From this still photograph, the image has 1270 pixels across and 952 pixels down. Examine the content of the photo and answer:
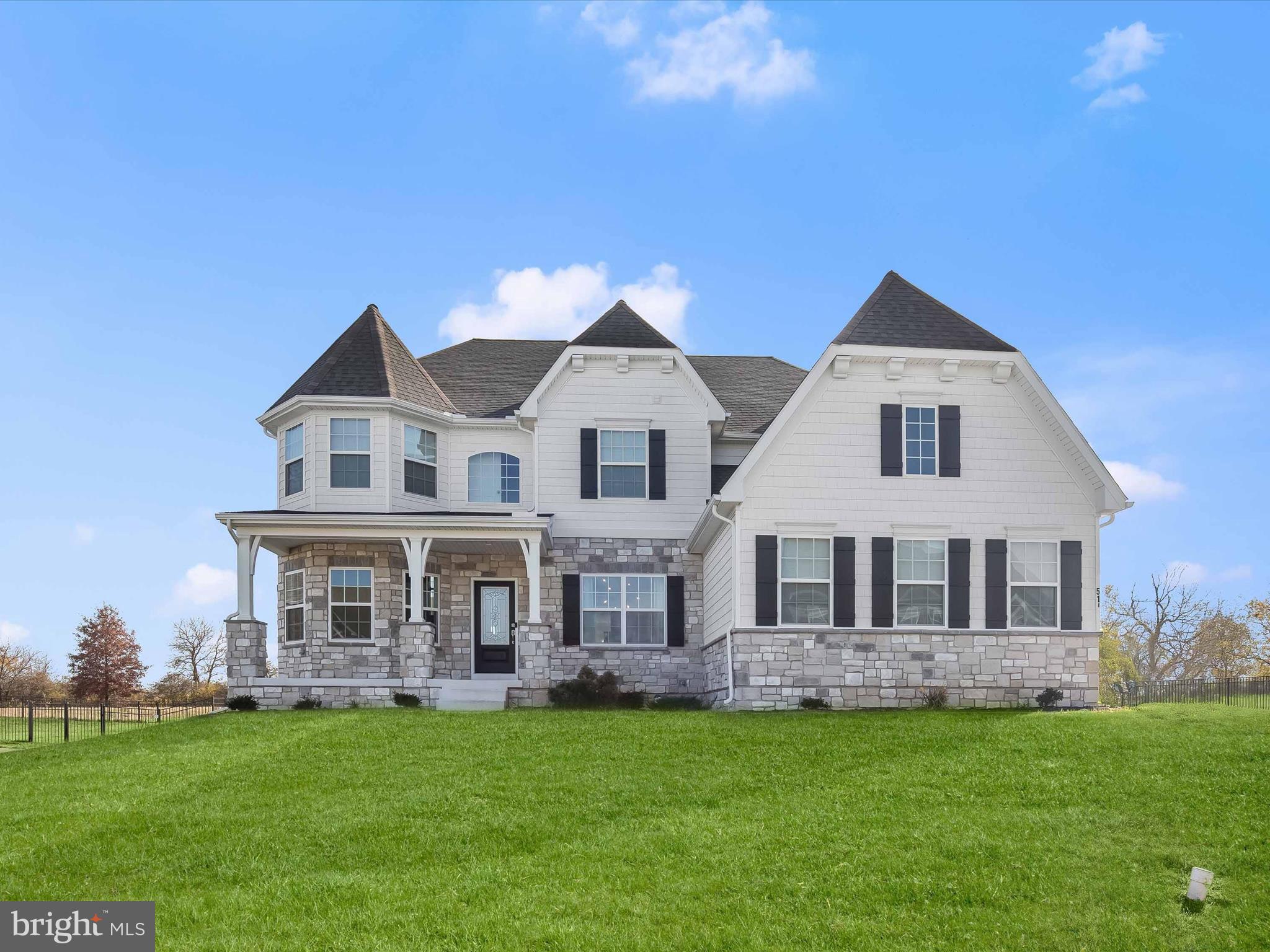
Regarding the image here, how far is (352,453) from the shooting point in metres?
24.7

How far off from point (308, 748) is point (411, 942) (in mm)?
7748

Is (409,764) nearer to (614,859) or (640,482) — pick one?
(614,859)

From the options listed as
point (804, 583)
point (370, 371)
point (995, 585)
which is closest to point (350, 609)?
point (370, 371)

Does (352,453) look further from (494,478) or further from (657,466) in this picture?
(657,466)

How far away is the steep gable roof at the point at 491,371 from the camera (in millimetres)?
26984

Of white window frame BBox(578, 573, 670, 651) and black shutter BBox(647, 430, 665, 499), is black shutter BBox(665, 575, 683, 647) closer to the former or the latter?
white window frame BBox(578, 573, 670, 651)

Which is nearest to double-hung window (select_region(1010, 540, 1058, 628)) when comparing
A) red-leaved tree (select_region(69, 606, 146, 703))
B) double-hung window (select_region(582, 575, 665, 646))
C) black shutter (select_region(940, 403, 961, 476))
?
black shutter (select_region(940, 403, 961, 476))

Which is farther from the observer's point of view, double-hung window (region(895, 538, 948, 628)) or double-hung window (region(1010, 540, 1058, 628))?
double-hung window (region(1010, 540, 1058, 628))

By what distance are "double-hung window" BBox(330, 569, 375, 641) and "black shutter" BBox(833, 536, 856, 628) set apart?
31.0 ft

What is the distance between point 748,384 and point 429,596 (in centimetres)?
950

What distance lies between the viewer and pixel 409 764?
14.9 meters

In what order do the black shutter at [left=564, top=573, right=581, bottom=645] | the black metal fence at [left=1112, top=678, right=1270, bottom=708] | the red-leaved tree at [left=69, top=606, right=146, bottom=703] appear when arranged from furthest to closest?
the red-leaved tree at [left=69, top=606, right=146, bottom=703] < the black shutter at [left=564, top=573, right=581, bottom=645] < the black metal fence at [left=1112, top=678, right=1270, bottom=708]

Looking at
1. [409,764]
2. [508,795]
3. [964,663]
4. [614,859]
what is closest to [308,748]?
[409,764]

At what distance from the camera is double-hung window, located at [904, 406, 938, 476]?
837 inches
